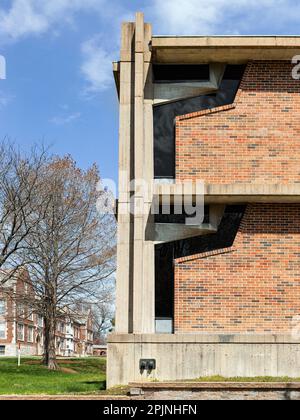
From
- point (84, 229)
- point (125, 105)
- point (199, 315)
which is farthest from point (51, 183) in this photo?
point (199, 315)

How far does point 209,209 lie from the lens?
1623 centimetres

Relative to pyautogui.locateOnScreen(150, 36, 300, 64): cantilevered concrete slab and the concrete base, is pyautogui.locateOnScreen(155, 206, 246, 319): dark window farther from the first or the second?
pyautogui.locateOnScreen(150, 36, 300, 64): cantilevered concrete slab

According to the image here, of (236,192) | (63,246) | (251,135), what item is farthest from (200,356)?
(63,246)

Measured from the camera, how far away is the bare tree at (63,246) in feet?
102

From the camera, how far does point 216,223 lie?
1612 cm

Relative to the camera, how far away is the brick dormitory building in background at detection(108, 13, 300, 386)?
48.6ft

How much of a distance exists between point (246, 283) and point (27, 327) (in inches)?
2290

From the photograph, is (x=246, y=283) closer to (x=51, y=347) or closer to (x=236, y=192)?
(x=236, y=192)

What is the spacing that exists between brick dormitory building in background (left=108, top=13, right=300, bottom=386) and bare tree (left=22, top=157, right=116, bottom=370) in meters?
15.0

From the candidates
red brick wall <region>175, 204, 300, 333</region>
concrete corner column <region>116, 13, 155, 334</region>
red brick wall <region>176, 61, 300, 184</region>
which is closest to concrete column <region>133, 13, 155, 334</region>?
concrete corner column <region>116, 13, 155, 334</region>

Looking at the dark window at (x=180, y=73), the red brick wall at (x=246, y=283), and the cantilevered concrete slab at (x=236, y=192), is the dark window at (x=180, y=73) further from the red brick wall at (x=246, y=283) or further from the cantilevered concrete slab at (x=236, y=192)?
the red brick wall at (x=246, y=283)

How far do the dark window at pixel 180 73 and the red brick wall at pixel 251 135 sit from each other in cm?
115

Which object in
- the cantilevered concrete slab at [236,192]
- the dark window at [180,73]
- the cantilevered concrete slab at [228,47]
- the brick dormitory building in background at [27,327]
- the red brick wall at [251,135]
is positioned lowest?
the brick dormitory building in background at [27,327]

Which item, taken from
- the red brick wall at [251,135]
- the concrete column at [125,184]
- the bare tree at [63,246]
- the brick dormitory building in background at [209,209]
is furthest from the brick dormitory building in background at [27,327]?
the red brick wall at [251,135]
